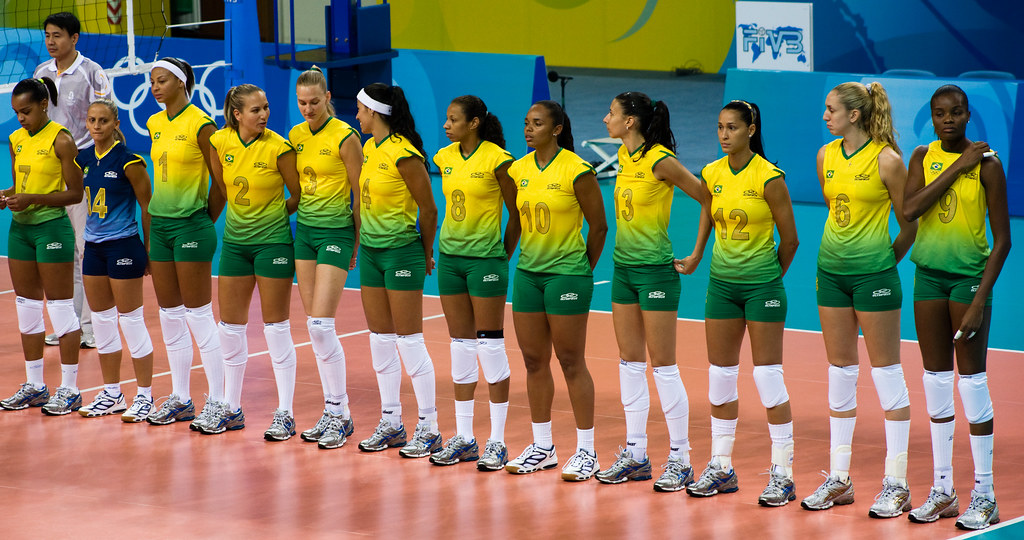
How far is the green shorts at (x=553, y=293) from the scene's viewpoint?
292 inches

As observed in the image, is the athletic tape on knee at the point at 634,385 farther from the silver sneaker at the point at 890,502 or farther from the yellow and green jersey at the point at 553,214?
the silver sneaker at the point at 890,502

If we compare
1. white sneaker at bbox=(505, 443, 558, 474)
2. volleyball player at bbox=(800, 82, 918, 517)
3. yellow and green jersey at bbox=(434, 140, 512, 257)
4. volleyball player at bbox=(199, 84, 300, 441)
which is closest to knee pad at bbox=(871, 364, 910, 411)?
volleyball player at bbox=(800, 82, 918, 517)

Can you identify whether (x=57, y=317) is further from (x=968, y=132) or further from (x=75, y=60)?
(x=968, y=132)

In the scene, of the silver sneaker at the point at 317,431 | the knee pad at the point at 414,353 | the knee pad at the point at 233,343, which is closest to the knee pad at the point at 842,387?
the knee pad at the point at 414,353

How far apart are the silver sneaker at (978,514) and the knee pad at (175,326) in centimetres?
482

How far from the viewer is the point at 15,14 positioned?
85.3ft

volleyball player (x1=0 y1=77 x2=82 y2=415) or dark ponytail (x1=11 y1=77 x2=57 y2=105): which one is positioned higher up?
dark ponytail (x1=11 y1=77 x2=57 y2=105)

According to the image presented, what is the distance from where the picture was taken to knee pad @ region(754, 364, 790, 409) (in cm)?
704

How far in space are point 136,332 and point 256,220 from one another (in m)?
1.25

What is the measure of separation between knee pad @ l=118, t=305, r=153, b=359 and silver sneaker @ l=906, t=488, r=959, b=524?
4.84 m

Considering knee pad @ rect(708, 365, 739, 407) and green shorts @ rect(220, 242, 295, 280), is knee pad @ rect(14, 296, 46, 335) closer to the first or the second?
green shorts @ rect(220, 242, 295, 280)

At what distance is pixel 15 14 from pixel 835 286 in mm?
22612

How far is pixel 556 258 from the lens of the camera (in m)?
7.44


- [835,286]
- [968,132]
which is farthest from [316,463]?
[968,132]
